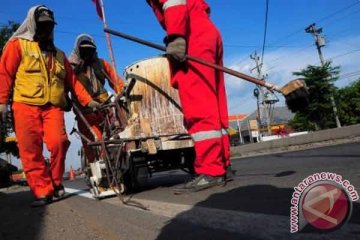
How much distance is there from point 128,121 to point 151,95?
405 millimetres

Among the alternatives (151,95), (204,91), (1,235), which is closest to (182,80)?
(204,91)

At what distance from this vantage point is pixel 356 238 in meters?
1.81

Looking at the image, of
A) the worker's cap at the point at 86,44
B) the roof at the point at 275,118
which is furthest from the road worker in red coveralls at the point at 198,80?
the roof at the point at 275,118

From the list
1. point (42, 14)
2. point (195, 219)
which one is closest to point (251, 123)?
point (42, 14)

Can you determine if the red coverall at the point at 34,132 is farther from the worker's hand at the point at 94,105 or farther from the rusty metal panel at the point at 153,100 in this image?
the rusty metal panel at the point at 153,100


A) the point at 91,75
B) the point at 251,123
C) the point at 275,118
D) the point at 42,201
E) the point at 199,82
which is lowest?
the point at 42,201

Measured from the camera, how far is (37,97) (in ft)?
18.2

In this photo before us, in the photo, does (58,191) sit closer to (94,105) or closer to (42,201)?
(42,201)

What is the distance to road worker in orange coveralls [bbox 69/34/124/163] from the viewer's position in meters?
6.67

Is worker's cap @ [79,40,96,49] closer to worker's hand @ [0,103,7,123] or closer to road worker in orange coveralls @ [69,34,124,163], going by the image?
road worker in orange coveralls @ [69,34,124,163]

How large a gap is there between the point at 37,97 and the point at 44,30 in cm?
86

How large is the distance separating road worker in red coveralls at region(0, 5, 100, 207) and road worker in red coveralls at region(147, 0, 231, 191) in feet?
6.33

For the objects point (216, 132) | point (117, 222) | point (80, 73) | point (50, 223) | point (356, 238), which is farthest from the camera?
point (80, 73)

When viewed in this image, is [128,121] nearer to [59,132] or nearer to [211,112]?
[59,132]
